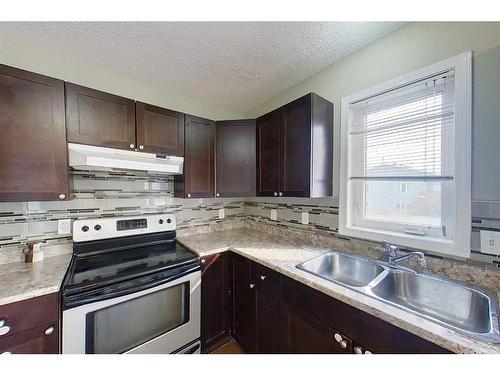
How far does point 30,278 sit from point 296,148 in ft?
5.93

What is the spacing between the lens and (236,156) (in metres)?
1.97

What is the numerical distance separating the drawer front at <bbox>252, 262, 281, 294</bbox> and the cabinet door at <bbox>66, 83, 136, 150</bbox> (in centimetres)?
131

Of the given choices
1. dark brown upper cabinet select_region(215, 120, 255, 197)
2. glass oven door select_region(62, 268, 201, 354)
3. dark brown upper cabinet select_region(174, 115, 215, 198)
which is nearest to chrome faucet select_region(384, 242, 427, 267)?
dark brown upper cabinet select_region(215, 120, 255, 197)

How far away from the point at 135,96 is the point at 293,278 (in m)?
1.94

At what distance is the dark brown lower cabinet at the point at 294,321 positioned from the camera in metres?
0.81

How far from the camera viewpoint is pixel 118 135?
144cm

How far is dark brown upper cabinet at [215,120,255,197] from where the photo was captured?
6.42 feet

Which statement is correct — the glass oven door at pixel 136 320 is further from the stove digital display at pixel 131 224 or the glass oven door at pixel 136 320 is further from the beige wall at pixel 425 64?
the beige wall at pixel 425 64

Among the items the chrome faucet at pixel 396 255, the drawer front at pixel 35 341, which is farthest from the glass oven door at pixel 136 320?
the chrome faucet at pixel 396 255

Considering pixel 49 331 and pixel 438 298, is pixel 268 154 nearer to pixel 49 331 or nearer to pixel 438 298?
pixel 438 298

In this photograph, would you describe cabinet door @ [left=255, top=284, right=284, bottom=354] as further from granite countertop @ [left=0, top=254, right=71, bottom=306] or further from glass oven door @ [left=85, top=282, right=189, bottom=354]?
granite countertop @ [left=0, top=254, right=71, bottom=306]
